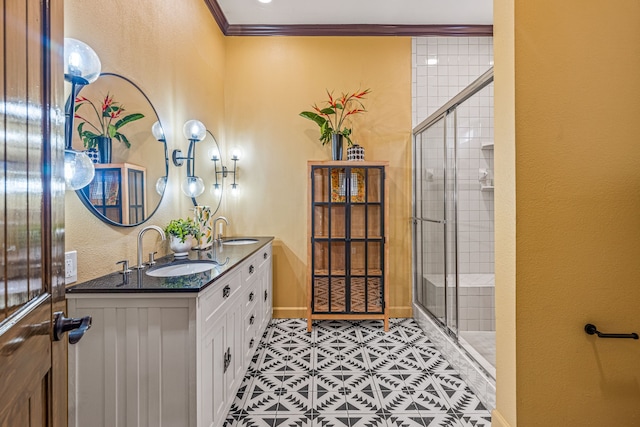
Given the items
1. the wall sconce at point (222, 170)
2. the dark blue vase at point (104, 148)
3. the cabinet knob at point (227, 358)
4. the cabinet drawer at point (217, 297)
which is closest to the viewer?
the cabinet drawer at point (217, 297)

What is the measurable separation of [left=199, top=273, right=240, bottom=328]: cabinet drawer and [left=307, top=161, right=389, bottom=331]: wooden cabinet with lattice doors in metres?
1.39

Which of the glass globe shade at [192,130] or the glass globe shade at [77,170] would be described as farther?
the glass globe shade at [192,130]

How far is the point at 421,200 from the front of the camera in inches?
135

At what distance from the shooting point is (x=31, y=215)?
650 mm

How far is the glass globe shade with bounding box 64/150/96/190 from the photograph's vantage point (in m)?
1.33

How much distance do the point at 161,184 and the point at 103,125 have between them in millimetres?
609

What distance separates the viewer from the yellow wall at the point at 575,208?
1.37 metres

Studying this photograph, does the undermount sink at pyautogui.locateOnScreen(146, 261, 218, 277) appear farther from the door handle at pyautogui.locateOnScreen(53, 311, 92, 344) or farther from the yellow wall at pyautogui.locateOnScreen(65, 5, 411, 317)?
the yellow wall at pyautogui.locateOnScreen(65, 5, 411, 317)

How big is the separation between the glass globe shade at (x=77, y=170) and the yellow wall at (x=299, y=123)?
2.25m

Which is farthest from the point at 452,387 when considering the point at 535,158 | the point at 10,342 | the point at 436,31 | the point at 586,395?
the point at 436,31

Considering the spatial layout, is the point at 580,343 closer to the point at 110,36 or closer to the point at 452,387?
the point at 452,387

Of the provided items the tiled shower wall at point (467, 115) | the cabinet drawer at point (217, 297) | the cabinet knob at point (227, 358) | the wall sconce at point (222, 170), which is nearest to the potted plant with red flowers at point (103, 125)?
the cabinet drawer at point (217, 297)

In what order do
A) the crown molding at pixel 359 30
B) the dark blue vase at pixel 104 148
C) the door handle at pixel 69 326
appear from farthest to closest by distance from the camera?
the crown molding at pixel 359 30 → the dark blue vase at pixel 104 148 → the door handle at pixel 69 326

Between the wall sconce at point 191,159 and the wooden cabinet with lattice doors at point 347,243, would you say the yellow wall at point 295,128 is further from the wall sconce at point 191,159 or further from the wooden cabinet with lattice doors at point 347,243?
the wall sconce at point 191,159
